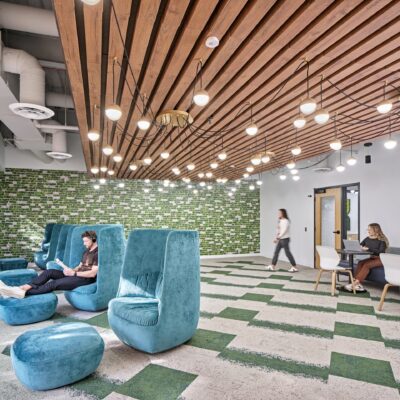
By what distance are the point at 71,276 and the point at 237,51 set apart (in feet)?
12.3

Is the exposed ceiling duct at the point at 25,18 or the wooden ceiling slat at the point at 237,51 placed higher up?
the exposed ceiling duct at the point at 25,18

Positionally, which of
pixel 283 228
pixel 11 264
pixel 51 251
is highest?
pixel 283 228

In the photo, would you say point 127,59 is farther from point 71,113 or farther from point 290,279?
point 71,113

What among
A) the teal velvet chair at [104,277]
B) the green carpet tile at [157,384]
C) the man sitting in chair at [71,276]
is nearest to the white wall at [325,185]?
the teal velvet chair at [104,277]

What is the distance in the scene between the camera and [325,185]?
8.77 metres

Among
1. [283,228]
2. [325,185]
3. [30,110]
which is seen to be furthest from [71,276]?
[325,185]

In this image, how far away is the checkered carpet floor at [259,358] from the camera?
2.53m

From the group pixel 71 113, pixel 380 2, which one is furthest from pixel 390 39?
pixel 71 113

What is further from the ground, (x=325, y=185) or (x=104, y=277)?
(x=325, y=185)

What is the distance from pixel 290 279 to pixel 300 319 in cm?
308

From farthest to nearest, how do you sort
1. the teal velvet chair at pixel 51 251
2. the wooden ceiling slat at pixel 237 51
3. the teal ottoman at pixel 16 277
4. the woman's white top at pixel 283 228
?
1. the woman's white top at pixel 283 228
2. the teal velvet chair at pixel 51 251
3. the teal ottoman at pixel 16 277
4. the wooden ceiling slat at pixel 237 51

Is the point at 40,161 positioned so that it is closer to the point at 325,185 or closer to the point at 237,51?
the point at 325,185

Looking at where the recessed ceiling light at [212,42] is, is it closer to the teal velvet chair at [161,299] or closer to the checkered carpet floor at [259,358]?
the teal velvet chair at [161,299]

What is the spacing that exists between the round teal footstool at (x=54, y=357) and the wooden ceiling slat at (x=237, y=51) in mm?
2496
